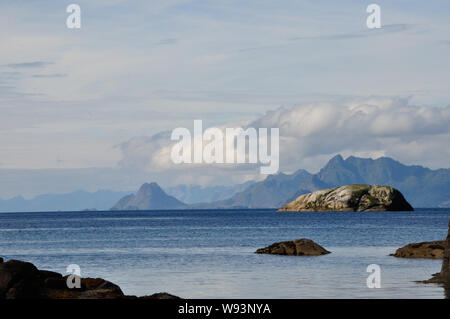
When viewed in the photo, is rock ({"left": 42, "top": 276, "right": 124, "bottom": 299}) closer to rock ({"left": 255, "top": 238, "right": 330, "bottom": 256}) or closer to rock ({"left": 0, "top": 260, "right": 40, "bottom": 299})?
rock ({"left": 0, "top": 260, "right": 40, "bottom": 299})

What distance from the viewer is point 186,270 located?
62281mm

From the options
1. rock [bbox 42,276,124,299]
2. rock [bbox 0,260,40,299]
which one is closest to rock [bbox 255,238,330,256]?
rock [bbox 42,276,124,299]

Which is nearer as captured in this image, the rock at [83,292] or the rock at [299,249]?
the rock at [83,292]

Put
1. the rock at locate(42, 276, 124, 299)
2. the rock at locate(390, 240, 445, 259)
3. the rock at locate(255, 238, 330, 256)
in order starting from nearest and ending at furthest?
the rock at locate(42, 276, 124, 299), the rock at locate(390, 240, 445, 259), the rock at locate(255, 238, 330, 256)

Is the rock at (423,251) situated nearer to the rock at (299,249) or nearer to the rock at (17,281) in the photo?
the rock at (299,249)

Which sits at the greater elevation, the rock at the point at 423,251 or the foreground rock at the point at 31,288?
the rock at the point at 423,251

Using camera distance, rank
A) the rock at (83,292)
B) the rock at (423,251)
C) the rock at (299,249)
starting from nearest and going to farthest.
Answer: the rock at (83,292)
the rock at (423,251)
the rock at (299,249)

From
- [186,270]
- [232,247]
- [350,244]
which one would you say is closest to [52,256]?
[232,247]

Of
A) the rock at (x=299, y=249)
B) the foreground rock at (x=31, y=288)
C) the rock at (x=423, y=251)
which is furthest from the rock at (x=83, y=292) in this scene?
the rock at (x=423, y=251)

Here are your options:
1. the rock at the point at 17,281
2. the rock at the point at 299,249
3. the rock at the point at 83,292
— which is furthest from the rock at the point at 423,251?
the rock at the point at 17,281

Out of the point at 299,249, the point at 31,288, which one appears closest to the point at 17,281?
the point at 31,288

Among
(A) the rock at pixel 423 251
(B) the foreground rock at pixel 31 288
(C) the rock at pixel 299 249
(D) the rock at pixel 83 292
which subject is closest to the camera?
(D) the rock at pixel 83 292

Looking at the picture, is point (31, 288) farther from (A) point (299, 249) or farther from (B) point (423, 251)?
(B) point (423, 251)
